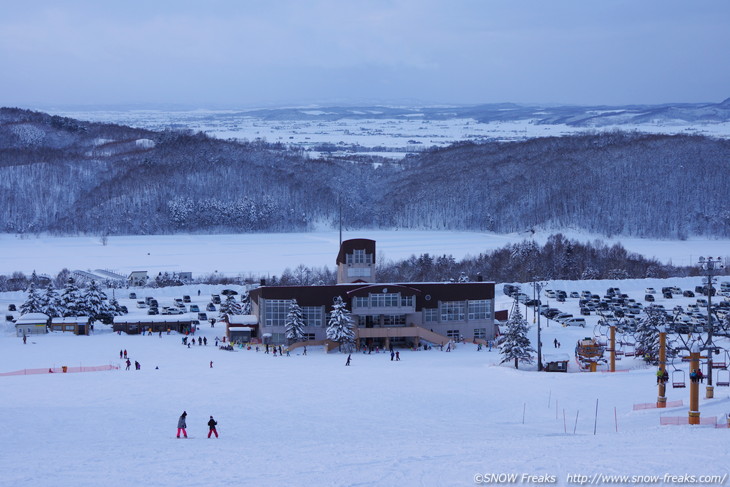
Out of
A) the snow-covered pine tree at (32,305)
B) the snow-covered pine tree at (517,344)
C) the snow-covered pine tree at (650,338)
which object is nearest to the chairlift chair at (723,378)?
the snow-covered pine tree at (650,338)

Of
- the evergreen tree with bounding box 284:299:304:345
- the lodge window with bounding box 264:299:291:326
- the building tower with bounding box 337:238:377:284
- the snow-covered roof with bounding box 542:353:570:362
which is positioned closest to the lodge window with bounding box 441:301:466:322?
the building tower with bounding box 337:238:377:284

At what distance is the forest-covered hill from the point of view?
111 meters

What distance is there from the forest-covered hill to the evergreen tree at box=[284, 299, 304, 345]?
6541cm

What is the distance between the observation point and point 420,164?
529 ft

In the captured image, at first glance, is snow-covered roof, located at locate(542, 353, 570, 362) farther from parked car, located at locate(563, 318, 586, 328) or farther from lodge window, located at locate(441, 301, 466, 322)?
parked car, located at locate(563, 318, 586, 328)

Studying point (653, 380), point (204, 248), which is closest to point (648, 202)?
point (204, 248)

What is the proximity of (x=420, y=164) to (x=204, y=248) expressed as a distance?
7689cm

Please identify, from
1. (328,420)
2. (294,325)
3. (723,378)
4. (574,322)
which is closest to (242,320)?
(294,325)

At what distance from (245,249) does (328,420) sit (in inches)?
2577

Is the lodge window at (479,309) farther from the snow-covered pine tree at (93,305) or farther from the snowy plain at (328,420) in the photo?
the snow-covered pine tree at (93,305)

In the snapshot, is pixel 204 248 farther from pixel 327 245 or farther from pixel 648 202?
pixel 648 202

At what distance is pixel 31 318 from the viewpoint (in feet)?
142

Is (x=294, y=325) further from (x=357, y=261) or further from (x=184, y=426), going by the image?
(x=184, y=426)

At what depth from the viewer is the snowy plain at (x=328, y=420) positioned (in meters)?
15.9
